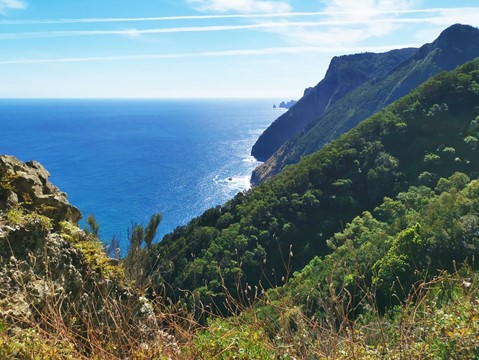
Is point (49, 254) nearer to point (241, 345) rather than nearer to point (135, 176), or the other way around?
point (241, 345)

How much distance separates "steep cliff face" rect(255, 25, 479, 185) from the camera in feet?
504

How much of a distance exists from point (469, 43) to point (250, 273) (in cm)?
17067

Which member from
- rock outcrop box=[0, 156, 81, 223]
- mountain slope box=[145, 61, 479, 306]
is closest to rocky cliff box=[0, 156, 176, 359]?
rock outcrop box=[0, 156, 81, 223]

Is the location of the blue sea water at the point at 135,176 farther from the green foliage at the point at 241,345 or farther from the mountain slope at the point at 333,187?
the green foliage at the point at 241,345

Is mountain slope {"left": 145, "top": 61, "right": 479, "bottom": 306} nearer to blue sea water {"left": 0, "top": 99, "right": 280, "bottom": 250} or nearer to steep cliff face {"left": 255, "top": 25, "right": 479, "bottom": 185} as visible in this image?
blue sea water {"left": 0, "top": 99, "right": 280, "bottom": 250}

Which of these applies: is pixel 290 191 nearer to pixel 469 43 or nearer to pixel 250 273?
pixel 250 273

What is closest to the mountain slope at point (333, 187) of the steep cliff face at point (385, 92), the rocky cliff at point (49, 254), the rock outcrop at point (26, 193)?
the rocky cliff at point (49, 254)

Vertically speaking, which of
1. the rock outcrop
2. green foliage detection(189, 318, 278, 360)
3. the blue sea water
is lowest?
the blue sea water

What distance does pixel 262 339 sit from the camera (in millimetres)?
5430

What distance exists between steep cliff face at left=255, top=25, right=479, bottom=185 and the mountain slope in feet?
261

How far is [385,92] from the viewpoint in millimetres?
165750

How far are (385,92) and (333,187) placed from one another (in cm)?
12594

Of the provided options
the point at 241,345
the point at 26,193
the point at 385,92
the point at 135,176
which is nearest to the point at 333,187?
the point at 26,193

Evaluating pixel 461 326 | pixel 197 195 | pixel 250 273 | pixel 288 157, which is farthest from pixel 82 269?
pixel 288 157
